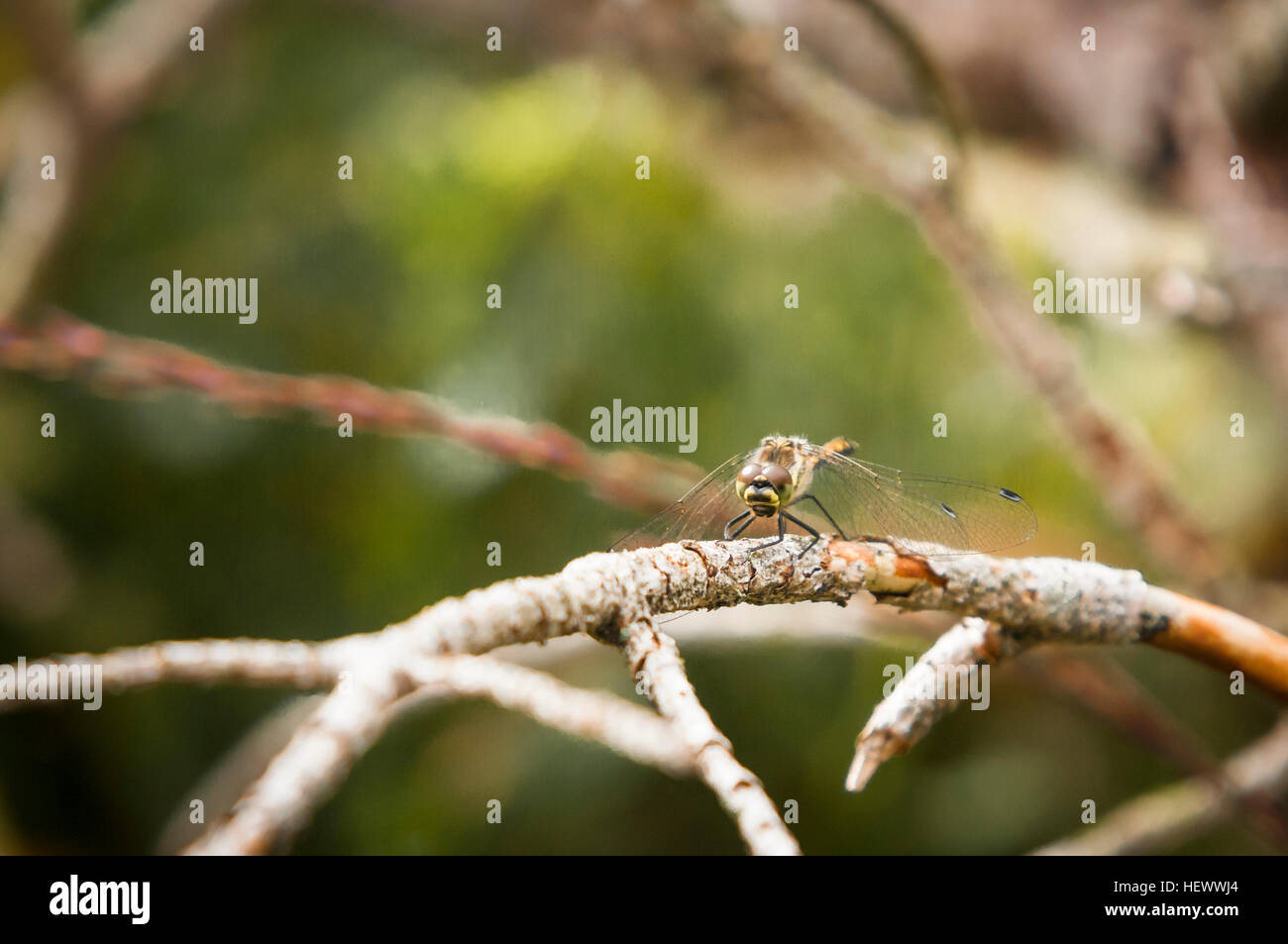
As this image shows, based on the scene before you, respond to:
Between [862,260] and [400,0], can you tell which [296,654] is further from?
[400,0]

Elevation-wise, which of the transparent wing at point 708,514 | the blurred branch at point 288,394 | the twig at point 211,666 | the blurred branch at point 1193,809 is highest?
the blurred branch at point 288,394

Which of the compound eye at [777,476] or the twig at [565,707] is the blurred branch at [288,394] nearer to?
the compound eye at [777,476]

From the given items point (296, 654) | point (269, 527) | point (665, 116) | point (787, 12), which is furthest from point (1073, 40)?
point (269, 527)

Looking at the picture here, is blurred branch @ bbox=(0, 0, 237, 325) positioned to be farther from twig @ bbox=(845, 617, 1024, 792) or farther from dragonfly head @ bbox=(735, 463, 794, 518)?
twig @ bbox=(845, 617, 1024, 792)

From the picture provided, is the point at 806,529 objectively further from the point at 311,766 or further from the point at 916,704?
the point at 311,766

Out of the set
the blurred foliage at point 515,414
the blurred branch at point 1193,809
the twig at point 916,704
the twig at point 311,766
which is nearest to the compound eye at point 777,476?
the twig at point 916,704

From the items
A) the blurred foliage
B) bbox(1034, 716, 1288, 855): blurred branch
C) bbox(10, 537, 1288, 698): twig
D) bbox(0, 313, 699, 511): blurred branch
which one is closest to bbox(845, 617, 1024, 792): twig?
bbox(10, 537, 1288, 698): twig
